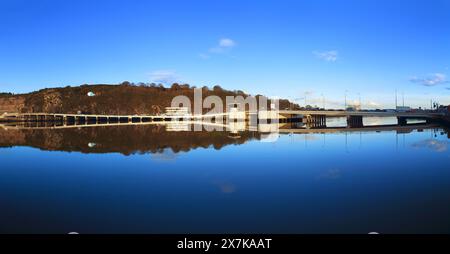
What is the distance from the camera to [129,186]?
1373 centimetres

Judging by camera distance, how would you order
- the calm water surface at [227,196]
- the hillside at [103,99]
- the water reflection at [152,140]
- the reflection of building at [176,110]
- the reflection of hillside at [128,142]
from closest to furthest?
the calm water surface at [227,196] → the water reflection at [152,140] → the reflection of hillside at [128,142] → the reflection of building at [176,110] → the hillside at [103,99]

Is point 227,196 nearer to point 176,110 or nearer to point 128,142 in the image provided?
point 128,142

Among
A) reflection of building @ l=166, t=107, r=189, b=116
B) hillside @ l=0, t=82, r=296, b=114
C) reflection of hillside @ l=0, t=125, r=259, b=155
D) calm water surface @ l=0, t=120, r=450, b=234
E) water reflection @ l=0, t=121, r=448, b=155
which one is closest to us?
calm water surface @ l=0, t=120, r=450, b=234

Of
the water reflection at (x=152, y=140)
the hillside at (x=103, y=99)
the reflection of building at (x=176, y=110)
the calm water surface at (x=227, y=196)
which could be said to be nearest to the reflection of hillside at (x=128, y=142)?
the water reflection at (x=152, y=140)

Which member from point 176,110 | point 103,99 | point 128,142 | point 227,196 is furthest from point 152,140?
point 103,99

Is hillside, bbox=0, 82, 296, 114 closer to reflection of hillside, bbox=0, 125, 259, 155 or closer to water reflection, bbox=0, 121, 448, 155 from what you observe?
water reflection, bbox=0, 121, 448, 155

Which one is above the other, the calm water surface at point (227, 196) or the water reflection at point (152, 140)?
the water reflection at point (152, 140)

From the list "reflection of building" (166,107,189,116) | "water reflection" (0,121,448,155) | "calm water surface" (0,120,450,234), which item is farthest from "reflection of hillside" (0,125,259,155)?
"reflection of building" (166,107,189,116)

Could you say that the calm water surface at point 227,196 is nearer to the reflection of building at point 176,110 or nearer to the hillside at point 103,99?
the reflection of building at point 176,110

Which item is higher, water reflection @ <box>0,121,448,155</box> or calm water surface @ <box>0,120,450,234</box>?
water reflection @ <box>0,121,448,155</box>

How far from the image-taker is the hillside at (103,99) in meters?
169

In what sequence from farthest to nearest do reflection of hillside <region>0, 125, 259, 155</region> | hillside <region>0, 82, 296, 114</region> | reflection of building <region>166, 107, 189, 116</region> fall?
hillside <region>0, 82, 296, 114</region>, reflection of building <region>166, 107, 189, 116</region>, reflection of hillside <region>0, 125, 259, 155</region>

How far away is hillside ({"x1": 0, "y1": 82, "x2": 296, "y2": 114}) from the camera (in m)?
169

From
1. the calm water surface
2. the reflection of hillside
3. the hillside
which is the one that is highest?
the hillside
